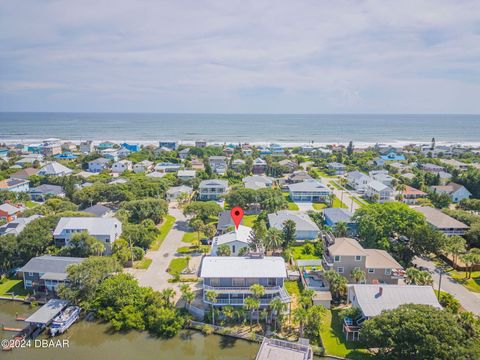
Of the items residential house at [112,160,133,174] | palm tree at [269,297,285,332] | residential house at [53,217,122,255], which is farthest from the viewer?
residential house at [112,160,133,174]

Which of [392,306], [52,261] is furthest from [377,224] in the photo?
[52,261]

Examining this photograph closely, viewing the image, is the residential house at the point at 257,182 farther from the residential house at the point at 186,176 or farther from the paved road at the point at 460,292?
the paved road at the point at 460,292

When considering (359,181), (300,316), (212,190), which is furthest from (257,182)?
(300,316)

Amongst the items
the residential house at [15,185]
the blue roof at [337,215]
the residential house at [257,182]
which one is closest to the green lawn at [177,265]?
the blue roof at [337,215]

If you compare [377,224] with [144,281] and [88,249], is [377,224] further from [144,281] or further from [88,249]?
[88,249]

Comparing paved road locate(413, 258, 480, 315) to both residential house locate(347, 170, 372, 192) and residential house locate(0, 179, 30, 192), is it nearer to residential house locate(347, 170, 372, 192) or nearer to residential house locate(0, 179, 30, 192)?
residential house locate(347, 170, 372, 192)

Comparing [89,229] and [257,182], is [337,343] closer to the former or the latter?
[89,229]

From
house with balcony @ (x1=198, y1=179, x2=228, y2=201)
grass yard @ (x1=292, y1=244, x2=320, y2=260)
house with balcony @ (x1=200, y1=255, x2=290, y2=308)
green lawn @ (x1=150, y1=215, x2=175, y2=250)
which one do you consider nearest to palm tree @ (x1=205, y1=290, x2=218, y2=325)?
house with balcony @ (x1=200, y1=255, x2=290, y2=308)
